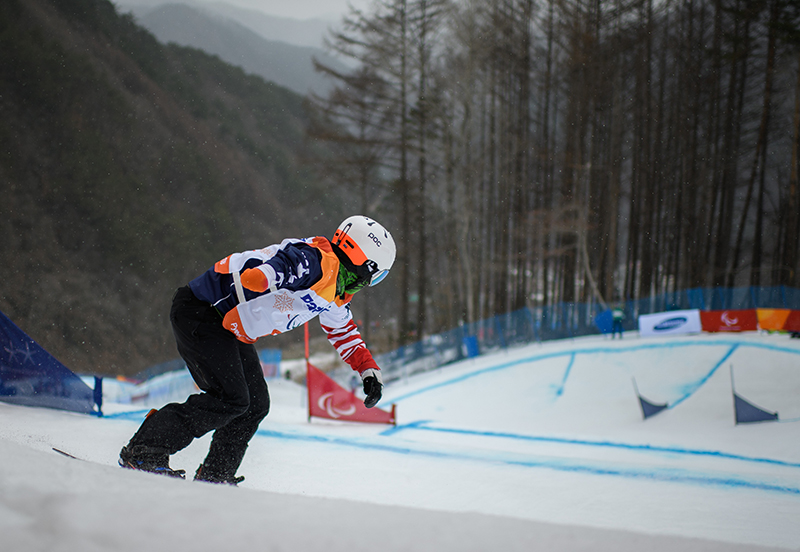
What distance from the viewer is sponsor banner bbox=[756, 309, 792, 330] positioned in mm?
10727

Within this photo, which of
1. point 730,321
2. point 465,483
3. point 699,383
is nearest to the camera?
point 465,483

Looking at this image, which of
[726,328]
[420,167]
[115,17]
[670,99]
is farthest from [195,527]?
[115,17]

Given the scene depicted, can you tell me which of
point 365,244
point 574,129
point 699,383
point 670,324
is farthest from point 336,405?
point 574,129

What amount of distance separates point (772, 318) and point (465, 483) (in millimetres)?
11643

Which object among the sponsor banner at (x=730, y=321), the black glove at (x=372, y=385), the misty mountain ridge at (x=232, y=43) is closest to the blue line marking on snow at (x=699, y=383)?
the sponsor banner at (x=730, y=321)

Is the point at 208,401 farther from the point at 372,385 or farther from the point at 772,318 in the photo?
the point at 772,318

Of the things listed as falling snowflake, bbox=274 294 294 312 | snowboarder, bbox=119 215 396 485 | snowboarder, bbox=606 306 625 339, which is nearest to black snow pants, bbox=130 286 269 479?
snowboarder, bbox=119 215 396 485

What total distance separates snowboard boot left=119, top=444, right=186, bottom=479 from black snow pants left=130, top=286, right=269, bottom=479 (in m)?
0.02

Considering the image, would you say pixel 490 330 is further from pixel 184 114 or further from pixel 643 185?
pixel 184 114

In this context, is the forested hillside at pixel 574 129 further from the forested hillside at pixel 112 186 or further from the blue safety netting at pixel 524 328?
the forested hillside at pixel 112 186

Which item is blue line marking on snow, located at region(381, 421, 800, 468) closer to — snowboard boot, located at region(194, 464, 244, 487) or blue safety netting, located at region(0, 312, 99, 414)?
blue safety netting, located at region(0, 312, 99, 414)

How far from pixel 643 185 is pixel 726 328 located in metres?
9.72

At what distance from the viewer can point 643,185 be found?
19.1 meters

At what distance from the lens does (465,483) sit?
2.72 meters
